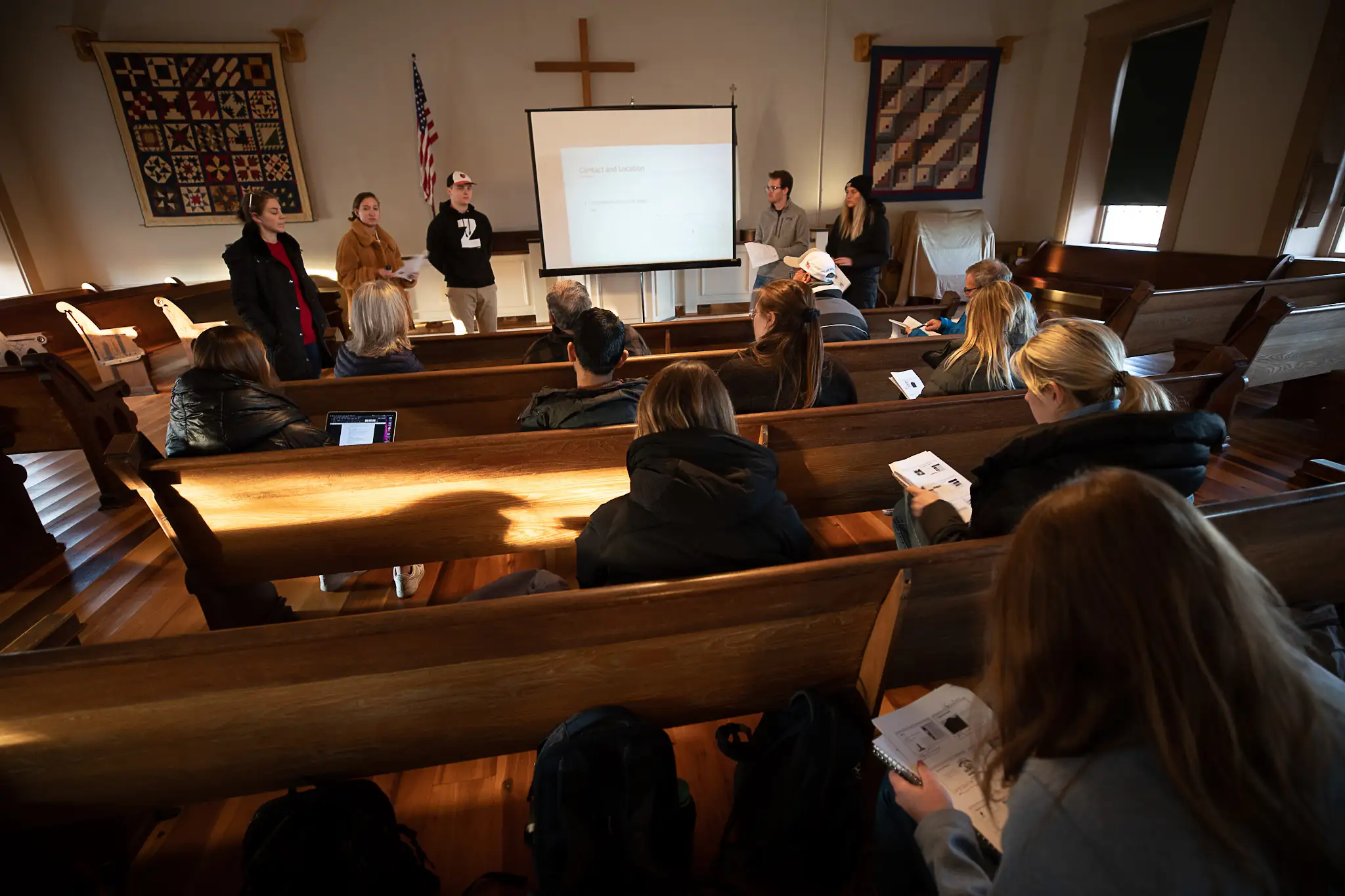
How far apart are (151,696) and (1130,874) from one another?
1.28 meters

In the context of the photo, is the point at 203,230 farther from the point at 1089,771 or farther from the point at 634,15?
the point at 1089,771

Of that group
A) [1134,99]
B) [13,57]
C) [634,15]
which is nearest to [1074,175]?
[1134,99]

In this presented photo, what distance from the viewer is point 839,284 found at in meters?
3.41

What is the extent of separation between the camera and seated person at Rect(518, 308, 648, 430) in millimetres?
1934

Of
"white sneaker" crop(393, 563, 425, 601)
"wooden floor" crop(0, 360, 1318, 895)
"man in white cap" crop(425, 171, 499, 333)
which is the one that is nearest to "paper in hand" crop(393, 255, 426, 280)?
"man in white cap" crop(425, 171, 499, 333)

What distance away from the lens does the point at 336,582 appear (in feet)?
7.57

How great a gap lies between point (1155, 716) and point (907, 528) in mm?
1293

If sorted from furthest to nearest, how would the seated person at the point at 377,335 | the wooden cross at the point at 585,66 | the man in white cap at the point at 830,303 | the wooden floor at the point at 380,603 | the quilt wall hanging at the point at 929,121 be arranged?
the quilt wall hanging at the point at 929,121, the wooden cross at the point at 585,66, the man in white cap at the point at 830,303, the seated person at the point at 377,335, the wooden floor at the point at 380,603

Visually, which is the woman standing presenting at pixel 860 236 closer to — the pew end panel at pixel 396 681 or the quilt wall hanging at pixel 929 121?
the quilt wall hanging at pixel 929 121

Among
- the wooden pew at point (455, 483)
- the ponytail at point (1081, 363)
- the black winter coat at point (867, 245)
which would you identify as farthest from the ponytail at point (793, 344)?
the black winter coat at point (867, 245)

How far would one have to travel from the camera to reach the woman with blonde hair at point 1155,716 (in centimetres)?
53

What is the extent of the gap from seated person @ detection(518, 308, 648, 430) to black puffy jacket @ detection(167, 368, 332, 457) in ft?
2.56

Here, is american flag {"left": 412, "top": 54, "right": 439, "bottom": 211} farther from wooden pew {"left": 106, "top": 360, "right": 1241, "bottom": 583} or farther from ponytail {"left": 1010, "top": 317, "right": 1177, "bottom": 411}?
ponytail {"left": 1010, "top": 317, "right": 1177, "bottom": 411}

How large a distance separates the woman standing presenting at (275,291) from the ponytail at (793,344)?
2571 millimetres
